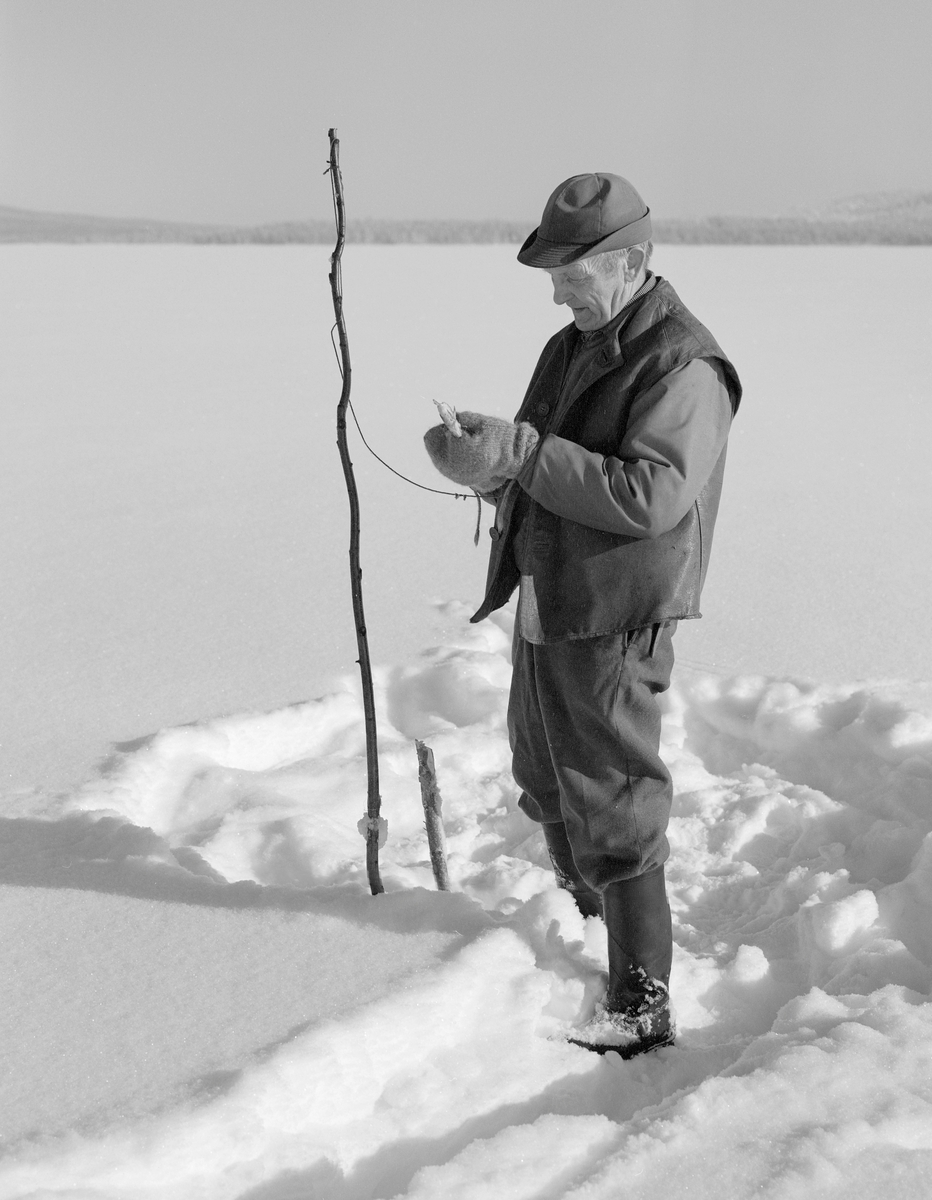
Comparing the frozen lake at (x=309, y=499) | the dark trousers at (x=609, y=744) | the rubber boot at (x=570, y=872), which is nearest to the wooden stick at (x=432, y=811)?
the rubber boot at (x=570, y=872)

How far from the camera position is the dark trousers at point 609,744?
61.9 inches

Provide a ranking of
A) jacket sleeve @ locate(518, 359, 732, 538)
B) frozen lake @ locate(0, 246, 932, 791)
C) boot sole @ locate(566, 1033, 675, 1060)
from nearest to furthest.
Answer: jacket sleeve @ locate(518, 359, 732, 538) → boot sole @ locate(566, 1033, 675, 1060) → frozen lake @ locate(0, 246, 932, 791)

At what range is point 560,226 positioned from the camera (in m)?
1.47

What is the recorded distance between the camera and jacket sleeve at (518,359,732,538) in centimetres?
141

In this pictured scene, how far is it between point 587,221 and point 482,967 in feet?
3.32

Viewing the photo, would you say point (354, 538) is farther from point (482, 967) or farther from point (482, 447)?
point (482, 967)

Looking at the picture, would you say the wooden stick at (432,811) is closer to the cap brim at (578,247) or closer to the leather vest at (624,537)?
the leather vest at (624,537)

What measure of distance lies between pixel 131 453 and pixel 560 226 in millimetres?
3926

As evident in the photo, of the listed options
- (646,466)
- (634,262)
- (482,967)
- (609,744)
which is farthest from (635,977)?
(634,262)

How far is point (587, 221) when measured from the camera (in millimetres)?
1453

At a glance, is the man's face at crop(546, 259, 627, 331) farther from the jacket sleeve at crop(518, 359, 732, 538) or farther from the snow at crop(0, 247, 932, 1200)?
the snow at crop(0, 247, 932, 1200)

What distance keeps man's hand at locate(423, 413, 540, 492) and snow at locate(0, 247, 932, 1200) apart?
68 centimetres

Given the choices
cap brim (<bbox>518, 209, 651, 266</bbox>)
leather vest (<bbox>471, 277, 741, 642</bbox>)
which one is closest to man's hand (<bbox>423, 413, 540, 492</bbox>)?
leather vest (<bbox>471, 277, 741, 642</bbox>)

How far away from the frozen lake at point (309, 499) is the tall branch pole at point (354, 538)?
0.87 m
